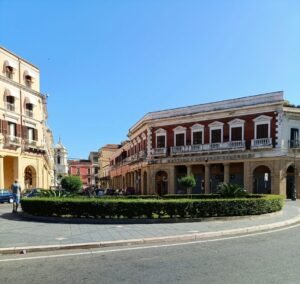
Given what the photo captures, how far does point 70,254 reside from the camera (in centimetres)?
867

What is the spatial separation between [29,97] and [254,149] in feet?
86.0

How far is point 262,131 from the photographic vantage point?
38.5 metres

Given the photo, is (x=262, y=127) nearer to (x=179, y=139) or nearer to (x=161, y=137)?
(x=179, y=139)

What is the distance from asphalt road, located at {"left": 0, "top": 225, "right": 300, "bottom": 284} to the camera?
6.39 m

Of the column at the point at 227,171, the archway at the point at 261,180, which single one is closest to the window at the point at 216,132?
the column at the point at 227,171

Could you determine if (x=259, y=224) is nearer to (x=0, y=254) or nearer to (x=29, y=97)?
(x=0, y=254)

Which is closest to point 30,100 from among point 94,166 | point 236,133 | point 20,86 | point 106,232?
point 20,86

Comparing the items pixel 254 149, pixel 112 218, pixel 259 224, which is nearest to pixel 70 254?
pixel 112 218

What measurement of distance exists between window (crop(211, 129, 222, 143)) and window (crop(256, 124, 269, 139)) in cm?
470

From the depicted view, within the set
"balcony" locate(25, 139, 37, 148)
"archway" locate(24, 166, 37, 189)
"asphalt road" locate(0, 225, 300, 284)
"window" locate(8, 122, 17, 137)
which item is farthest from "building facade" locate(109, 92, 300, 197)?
"asphalt road" locate(0, 225, 300, 284)

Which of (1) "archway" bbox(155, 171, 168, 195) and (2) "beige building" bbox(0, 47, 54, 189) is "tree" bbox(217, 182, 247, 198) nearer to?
(2) "beige building" bbox(0, 47, 54, 189)

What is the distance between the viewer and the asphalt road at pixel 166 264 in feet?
21.0

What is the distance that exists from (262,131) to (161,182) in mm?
16042

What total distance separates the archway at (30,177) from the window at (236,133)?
23.9 meters
